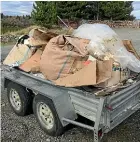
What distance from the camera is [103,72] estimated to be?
357cm

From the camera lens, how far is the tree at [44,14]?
24.5m

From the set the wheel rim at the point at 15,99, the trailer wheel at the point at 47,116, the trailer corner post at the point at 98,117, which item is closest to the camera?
the trailer corner post at the point at 98,117

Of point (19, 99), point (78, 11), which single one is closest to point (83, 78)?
point (19, 99)

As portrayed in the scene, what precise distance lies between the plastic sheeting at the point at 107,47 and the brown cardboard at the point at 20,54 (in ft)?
3.27

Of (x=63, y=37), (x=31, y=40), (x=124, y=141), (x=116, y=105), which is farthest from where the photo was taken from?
(x=31, y=40)

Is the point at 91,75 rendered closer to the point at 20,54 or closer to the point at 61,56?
the point at 61,56

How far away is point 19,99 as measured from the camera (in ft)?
15.0

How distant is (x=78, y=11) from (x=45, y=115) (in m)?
27.7

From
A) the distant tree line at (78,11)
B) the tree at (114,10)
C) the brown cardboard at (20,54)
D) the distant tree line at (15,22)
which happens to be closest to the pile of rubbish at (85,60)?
the brown cardboard at (20,54)

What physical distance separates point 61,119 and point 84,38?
1312 millimetres

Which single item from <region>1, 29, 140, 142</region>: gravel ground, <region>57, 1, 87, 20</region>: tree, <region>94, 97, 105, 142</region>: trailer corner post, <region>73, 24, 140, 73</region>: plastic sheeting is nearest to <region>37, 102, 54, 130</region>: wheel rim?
<region>1, 29, 140, 142</region>: gravel ground

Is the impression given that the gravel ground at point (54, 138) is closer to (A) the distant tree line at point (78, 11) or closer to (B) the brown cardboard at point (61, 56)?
(B) the brown cardboard at point (61, 56)

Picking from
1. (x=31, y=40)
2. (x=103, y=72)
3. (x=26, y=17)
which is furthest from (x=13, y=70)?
(x=26, y=17)

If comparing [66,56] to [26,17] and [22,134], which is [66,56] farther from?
[26,17]
